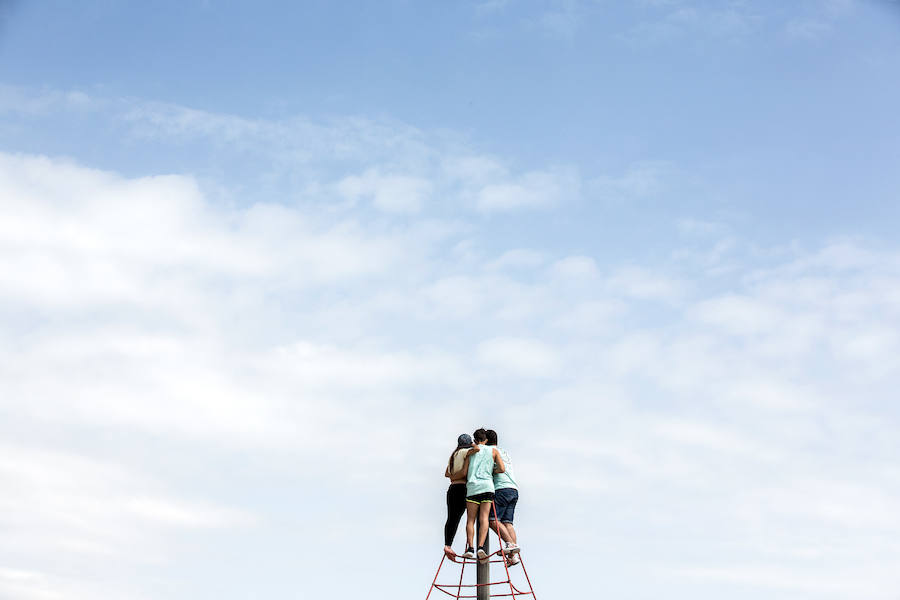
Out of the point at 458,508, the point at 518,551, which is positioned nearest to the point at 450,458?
the point at 458,508

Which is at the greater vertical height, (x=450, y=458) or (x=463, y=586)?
(x=450, y=458)

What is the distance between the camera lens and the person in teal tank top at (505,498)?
1734 centimetres

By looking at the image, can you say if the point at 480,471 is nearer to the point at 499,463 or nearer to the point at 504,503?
the point at 499,463

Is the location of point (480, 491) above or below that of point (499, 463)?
below

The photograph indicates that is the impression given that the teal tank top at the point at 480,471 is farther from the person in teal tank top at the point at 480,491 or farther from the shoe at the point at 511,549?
the shoe at the point at 511,549

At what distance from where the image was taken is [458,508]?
17500 millimetres

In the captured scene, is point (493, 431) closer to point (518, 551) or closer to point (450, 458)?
point (450, 458)

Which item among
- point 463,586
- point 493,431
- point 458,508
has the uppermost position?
point 493,431

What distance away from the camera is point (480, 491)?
56.0 ft

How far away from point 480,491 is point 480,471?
0.35m

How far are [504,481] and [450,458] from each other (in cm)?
105

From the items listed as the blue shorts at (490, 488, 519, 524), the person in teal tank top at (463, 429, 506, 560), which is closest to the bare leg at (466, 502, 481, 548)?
the person in teal tank top at (463, 429, 506, 560)

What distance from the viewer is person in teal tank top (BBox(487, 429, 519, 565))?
17.3m

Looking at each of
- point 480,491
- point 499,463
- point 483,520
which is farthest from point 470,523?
point 499,463
